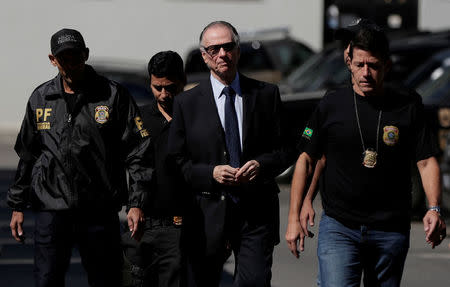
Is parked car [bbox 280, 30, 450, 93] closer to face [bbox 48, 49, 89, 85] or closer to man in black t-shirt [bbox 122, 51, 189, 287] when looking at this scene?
man in black t-shirt [bbox 122, 51, 189, 287]

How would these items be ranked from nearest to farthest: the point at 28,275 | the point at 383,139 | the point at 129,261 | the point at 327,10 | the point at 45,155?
1. the point at 383,139
2. the point at 45,155
3. the point at 129,261
4. the point at 28,275
5. the point at 327,10

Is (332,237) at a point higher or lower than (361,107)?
lower

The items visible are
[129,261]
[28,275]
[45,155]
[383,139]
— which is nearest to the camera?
[383,139]

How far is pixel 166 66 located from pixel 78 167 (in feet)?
3.43

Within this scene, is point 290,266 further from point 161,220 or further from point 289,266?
point 161,220

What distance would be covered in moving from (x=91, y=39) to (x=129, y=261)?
21417mm

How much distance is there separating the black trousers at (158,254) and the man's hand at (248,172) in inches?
30.4

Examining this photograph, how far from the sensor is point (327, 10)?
28.8 meters

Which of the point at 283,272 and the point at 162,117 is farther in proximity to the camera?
the point at 283,272

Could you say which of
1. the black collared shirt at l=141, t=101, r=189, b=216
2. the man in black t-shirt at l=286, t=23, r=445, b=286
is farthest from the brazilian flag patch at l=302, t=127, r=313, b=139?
the black collared shirt at l=141, t=101, r=189, b=216

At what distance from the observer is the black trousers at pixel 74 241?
5551 millimetres

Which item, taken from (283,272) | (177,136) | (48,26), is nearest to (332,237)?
(177,136)

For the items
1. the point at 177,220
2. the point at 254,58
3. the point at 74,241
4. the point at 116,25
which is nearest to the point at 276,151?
the point at 177,220

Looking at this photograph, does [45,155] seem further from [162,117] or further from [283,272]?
[283,272]
